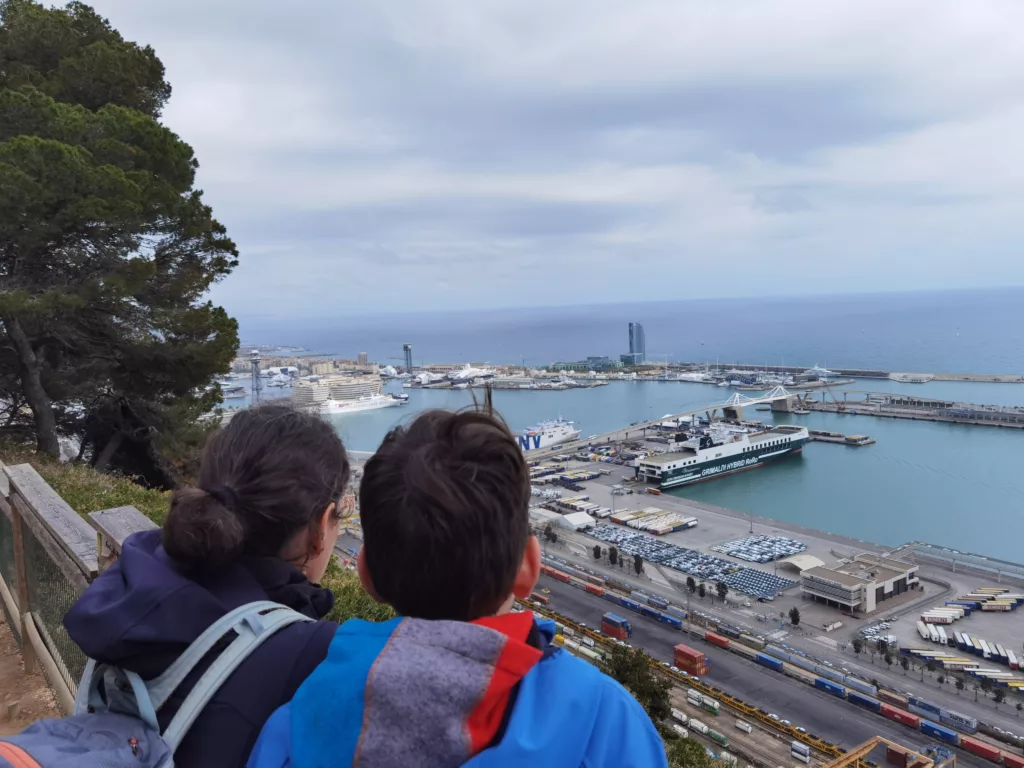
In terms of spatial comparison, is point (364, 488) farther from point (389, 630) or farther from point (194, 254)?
point (194, 254)

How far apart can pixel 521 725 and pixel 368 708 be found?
84 millimetres

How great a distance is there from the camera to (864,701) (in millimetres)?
5594

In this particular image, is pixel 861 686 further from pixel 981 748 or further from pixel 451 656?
pixel 451 656

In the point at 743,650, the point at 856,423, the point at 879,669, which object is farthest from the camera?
the point at 856,423

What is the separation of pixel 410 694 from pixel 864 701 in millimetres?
6440

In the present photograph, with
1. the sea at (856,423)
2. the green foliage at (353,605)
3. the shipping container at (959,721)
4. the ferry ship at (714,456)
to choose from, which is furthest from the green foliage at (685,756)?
the ferry ship at (714,456)

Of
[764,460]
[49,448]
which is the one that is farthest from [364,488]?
[764,460]

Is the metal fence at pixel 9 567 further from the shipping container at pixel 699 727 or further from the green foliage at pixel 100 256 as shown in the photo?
the shipping container at pixel 699 727

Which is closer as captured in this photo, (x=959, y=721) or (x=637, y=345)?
(x=959, y=721)

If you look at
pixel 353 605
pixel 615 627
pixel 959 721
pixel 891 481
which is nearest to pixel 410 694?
pixel 353 605

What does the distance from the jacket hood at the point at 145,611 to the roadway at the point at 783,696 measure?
5654 millimetres

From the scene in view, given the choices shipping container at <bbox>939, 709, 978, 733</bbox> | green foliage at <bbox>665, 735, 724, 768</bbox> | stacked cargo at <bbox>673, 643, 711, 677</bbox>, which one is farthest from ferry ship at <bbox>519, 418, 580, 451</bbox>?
green foliage at <bbox>665, 735, 724, 768</bbox>

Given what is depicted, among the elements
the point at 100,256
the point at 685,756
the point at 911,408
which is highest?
the point at 100,256

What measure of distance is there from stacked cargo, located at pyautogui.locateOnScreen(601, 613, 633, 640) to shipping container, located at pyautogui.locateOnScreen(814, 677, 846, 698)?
5.66 ft
